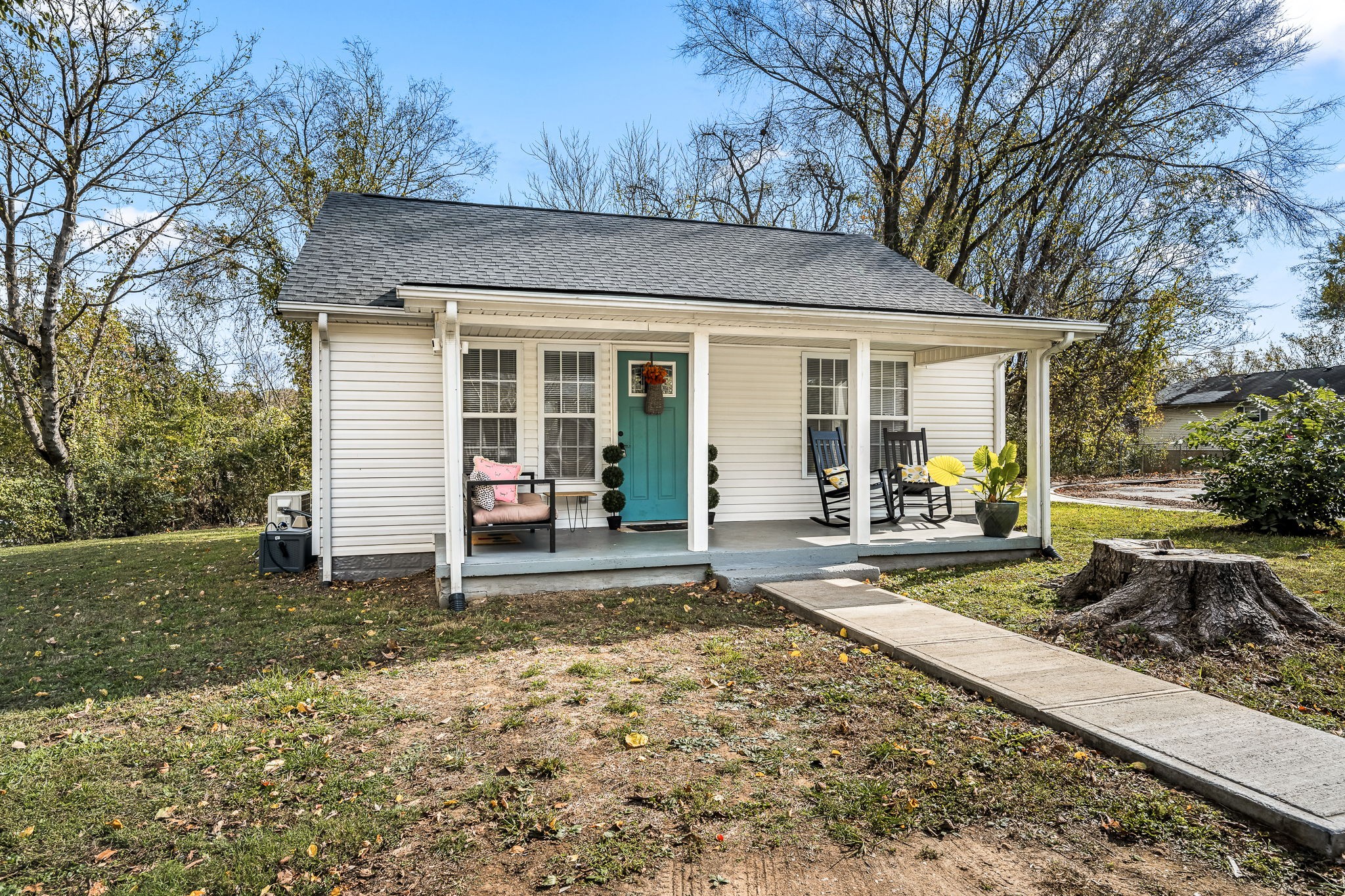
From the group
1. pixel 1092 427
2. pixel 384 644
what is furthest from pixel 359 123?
pixel 1092 427

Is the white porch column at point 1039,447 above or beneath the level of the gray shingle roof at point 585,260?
beneath

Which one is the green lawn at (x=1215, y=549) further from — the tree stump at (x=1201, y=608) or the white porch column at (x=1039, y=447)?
the white porch column at (x=1039, y=447)

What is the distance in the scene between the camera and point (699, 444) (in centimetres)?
622

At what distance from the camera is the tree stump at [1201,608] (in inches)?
164

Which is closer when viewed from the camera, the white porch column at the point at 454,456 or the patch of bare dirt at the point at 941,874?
the patch of bare dirt at the point at 941,874

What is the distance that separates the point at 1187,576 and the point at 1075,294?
14970mm

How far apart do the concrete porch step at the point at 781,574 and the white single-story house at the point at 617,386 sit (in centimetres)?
11

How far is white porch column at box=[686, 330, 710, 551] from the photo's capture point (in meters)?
6.16

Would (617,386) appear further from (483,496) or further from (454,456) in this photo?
(454,456)

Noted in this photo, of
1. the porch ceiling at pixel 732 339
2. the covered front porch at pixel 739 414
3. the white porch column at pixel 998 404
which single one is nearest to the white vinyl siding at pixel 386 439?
the covered front porch at pixel 739 414

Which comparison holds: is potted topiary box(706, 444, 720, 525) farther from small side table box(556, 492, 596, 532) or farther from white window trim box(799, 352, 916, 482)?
small side table box(556, 492, 596, 532)

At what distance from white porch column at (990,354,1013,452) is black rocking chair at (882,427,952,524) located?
0.91 metres

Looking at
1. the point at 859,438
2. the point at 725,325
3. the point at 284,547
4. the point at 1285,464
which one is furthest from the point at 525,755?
the point at 1285,464

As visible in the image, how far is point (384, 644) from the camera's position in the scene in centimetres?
467
